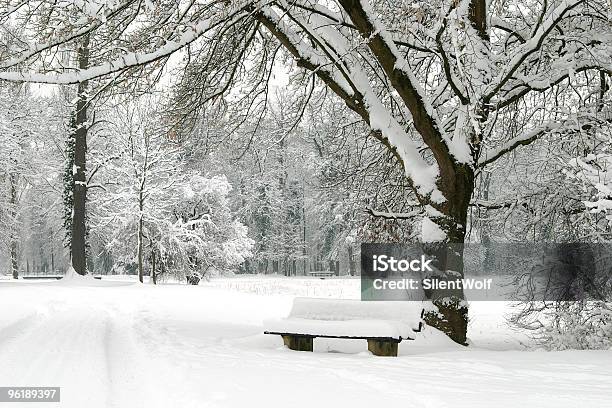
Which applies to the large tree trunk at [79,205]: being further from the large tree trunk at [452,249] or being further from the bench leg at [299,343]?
the large tree trunk at [452,249]

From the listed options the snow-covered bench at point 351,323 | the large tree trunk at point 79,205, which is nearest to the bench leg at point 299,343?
the snow-covered bench at point 351,323

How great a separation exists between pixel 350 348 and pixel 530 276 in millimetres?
3053

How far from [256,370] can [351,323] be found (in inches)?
71.4

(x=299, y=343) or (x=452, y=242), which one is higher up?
(x=452, y=242)

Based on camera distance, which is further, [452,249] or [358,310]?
[452,249]

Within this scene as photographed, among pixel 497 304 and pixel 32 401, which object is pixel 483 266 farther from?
pixel 32 401

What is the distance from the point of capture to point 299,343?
7.28m

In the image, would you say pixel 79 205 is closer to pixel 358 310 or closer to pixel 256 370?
pixel 358 310

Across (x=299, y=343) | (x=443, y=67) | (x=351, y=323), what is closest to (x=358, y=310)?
(x=351, y=323)

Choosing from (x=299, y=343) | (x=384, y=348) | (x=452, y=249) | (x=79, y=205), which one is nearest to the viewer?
(x=384, y=348)

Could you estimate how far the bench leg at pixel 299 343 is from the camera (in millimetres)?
7258

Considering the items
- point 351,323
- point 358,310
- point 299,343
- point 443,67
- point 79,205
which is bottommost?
point 299,343

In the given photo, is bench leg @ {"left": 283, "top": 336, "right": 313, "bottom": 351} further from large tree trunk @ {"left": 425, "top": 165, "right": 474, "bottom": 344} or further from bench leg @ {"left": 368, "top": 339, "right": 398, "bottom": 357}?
large tree trunk @ {"left": 425, "top": 165, "right": 474, "bottom": 344}

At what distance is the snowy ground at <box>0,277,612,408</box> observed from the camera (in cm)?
434
